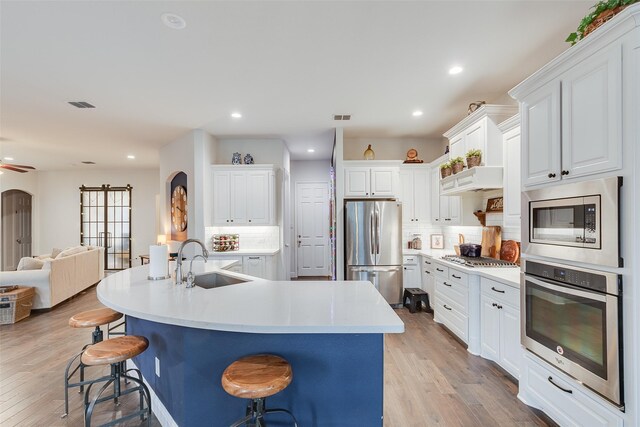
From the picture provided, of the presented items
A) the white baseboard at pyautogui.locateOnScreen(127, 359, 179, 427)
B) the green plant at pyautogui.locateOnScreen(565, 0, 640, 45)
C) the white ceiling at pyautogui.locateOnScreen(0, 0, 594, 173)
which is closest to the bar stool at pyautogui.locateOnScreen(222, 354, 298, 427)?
the white baseboard at pyautogui.locateOnScreen(127, 359, 179, 427)

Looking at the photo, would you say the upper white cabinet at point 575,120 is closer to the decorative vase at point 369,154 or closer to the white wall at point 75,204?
the decorative vase at point 369,154

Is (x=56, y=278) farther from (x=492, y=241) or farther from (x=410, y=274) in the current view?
(x=492, y=241)

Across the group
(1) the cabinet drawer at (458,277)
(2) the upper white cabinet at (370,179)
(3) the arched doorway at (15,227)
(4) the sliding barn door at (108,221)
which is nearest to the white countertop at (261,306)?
(1) the cabinet drawer at (458,277)

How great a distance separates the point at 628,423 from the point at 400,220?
332cm

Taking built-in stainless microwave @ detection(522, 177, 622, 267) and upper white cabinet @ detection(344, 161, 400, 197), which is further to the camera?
upper white cabinet @ detection(344, 161, 400, 197)

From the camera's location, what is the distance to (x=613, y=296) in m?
1.52

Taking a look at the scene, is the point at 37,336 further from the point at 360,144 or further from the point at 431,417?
the point at 360,144

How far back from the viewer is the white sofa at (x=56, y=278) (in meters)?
4.49

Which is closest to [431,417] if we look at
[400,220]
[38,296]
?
[400,220]

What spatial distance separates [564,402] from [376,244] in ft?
9.50

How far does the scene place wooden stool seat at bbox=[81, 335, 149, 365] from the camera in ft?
5.93

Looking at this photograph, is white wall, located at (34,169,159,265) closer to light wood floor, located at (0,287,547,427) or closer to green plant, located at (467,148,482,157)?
light wood floor, located at (0,287,547,427)

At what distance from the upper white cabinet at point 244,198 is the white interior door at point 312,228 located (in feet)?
6.74

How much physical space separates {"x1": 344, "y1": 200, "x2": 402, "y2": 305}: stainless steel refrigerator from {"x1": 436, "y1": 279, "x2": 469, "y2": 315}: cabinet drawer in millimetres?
831
